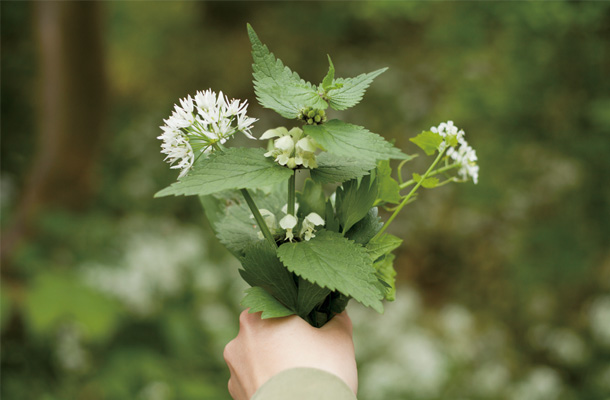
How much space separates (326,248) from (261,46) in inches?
7.3

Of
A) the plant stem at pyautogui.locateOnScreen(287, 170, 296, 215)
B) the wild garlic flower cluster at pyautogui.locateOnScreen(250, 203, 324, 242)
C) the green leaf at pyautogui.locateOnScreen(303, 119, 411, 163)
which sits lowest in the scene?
the wild garlic flower cluster at pyautogui.locateOnScreen(250, 203, 324, 242)

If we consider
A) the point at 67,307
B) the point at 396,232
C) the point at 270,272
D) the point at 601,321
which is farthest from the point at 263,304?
the point at 396,232

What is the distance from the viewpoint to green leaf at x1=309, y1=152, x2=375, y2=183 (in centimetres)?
45

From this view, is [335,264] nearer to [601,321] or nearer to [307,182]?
[307,182]

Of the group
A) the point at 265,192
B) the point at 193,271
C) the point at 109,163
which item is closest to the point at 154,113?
the point at 109,163

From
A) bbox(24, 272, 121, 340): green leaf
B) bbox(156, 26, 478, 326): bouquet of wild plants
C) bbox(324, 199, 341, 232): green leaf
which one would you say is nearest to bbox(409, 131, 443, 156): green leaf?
bbox(156, 26, 478, 326): bouquet of wild plants

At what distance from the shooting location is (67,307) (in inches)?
66.3

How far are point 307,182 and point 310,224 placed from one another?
66mm

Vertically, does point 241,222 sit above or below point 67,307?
above

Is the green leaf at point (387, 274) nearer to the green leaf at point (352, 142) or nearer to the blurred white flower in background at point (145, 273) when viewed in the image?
the green leaf at point (352, 142)

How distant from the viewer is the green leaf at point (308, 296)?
466mm

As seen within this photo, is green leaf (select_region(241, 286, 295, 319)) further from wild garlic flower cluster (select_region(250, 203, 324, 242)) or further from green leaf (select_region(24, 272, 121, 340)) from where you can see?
green leaf (select_region(24, 272, 121, 340))

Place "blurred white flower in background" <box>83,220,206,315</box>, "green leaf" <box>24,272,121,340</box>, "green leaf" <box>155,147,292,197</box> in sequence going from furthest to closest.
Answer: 1. "blurred white flower in background" <box>83,220,206,315</box>
2. "green leaf" <box>24,272,121,340</box>
3. "green leaf" <box>155,147,292,197</box>

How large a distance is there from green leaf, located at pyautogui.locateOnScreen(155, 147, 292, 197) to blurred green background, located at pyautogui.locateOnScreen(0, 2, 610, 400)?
3.98 ft
